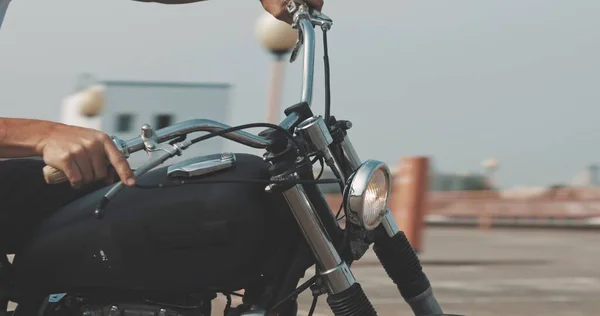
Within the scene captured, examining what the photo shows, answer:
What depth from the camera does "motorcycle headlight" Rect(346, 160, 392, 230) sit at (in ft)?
6.40

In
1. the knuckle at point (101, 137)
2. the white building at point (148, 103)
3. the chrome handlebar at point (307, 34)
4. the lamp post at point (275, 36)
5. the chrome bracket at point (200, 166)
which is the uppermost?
the chrome handlebar at point (307, 34)

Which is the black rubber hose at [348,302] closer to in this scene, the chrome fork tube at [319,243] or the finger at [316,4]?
the chrome fork tube at [319,243]

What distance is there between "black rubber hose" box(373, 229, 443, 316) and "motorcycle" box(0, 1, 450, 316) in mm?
155

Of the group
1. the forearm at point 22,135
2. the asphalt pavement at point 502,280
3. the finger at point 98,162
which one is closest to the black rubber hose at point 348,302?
the asphalt pavement at point 502,280

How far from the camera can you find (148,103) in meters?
24.6

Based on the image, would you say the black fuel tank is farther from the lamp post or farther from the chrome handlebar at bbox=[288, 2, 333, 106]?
the lamp post

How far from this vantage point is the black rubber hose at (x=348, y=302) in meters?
2.04

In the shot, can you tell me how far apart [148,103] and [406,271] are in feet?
74.8

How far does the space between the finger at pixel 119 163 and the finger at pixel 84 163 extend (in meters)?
0.04

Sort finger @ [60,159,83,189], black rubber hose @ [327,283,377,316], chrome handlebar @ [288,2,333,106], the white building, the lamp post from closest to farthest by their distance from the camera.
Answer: finger @ [60,159,83,189], black rubber hose @ [327,283,377,316], chrome handlebar @ [288,2,333,106], the lamp post, the white building

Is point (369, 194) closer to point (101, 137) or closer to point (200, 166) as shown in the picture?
point (200, 166)

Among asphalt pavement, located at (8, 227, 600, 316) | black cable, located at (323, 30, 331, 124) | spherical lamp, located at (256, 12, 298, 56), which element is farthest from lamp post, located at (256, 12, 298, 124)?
black cable, located at (323, 30, 331, 124)

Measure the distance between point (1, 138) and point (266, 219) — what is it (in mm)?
564

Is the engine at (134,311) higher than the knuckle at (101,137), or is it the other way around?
the knuckle at (101,137)
